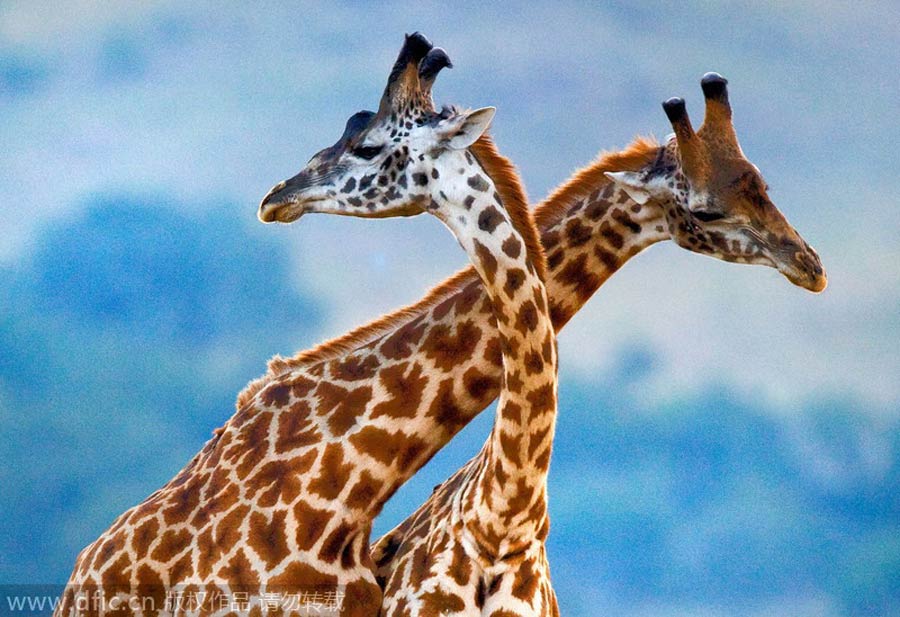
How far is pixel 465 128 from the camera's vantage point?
7441 millimetres

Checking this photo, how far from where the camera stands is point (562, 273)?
27.8 ft

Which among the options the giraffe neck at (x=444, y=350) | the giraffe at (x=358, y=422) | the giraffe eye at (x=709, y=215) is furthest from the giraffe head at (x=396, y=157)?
the giraffe eye at (x=709, y=215)

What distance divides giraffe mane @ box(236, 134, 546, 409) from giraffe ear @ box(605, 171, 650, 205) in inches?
32.8

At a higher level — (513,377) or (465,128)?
(465,128)

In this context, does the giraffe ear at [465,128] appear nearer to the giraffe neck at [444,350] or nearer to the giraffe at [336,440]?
the giraffe at [336,440]

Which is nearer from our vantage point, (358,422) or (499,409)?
(499,409)

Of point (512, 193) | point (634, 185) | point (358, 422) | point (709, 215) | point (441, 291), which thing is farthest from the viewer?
point (441, 291)

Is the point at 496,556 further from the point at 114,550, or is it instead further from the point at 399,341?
the point at 114,550

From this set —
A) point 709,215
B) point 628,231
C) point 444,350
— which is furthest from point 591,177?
point 444,350

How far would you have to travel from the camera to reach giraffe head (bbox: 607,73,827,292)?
7906 millimetres

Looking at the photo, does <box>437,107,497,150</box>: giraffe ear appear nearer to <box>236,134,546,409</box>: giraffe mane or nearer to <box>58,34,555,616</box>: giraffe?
<box>58,34,555,616</box>: giraffe

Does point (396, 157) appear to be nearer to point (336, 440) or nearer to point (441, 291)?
point (441, 291)

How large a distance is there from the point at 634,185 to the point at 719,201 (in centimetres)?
54

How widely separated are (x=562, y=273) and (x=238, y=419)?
216cm
